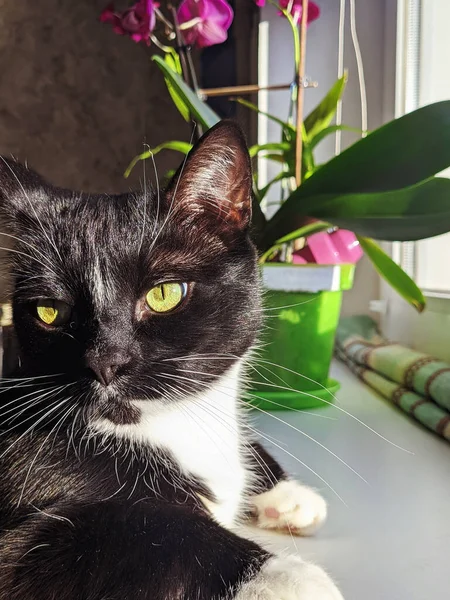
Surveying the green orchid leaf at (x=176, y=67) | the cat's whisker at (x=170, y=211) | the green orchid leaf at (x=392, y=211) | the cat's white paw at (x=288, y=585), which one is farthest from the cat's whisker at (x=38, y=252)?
the green orchid leaf at (x=176, y=67)

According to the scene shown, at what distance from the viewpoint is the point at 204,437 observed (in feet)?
2.01

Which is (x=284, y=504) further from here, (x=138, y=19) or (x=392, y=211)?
(x=138, y=19)

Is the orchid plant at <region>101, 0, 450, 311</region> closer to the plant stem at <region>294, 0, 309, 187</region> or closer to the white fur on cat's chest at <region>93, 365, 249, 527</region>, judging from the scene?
the plant stem at <region>294, 0, 309, 187</region>

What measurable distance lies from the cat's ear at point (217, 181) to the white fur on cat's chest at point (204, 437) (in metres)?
0.19

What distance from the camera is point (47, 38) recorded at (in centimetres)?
171

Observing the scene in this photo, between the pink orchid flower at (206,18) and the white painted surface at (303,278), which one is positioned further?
the pink orchid flower at (206,18)

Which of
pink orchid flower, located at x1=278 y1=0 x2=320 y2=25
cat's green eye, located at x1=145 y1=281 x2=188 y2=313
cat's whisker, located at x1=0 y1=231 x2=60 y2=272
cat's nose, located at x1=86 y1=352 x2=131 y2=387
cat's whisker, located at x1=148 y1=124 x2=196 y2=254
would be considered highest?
pink orchid flower, located at x1=278 y1=0 x2=320 y2=25

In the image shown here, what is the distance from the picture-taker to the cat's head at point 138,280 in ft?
1.71

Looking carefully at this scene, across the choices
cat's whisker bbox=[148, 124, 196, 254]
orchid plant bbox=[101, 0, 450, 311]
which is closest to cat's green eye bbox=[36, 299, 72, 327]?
cat's whisker bbox=[148, 124, 196, 254]

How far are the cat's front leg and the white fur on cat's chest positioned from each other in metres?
0.04

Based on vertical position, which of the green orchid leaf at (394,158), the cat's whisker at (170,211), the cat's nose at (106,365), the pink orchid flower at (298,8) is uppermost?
the pink orchid flower at (298,8)

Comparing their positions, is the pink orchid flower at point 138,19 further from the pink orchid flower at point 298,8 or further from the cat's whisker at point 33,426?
the cat's whisker at point 33,426

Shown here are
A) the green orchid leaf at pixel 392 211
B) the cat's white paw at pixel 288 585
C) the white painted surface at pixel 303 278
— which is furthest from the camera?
the white painted surface at pixel 303 278

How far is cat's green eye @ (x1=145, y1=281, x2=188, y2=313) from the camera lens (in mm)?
556
